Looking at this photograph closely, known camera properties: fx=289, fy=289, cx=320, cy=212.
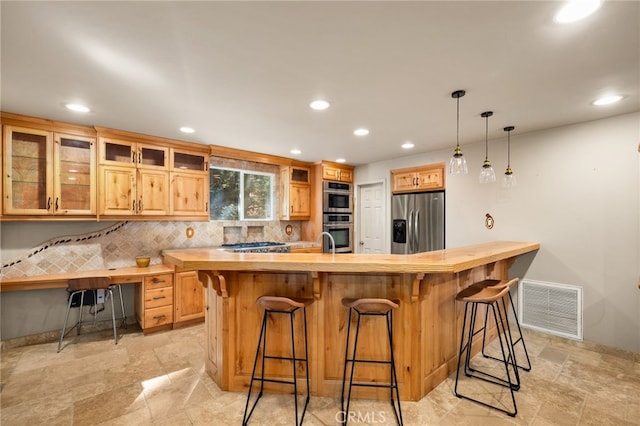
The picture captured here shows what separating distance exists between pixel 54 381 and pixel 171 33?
3016mm

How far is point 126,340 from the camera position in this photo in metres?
3.37

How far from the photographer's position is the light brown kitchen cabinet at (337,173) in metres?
5.34

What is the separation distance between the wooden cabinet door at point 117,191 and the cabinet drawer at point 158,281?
83 cm

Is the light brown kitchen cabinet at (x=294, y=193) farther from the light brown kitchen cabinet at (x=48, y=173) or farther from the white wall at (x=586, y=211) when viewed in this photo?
the white wall at (x=586, y=211)

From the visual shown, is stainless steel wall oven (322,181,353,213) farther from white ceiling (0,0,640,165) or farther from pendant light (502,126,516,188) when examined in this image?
pendant light (502,126,516,188)

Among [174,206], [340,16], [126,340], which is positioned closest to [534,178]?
[340,16]

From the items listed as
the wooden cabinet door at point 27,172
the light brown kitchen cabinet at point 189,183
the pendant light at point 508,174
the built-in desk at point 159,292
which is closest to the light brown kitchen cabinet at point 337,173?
the light brown kitchen cabinet at point 189,183

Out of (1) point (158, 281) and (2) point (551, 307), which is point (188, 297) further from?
(2) point (551, 307)

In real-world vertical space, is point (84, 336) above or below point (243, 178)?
below

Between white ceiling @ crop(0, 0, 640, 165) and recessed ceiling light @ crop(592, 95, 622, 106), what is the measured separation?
0.07 metres

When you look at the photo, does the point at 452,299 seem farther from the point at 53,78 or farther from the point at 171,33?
the point at 53,78

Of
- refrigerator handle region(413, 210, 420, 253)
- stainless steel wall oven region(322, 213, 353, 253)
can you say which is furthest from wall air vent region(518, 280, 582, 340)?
stainless steel wall oven region(322, 213, 353, 253)

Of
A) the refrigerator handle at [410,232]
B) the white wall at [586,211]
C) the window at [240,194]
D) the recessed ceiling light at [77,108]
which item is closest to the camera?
the recessed ceiling light at [77,108]

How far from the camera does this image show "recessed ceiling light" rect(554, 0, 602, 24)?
1.42 m
